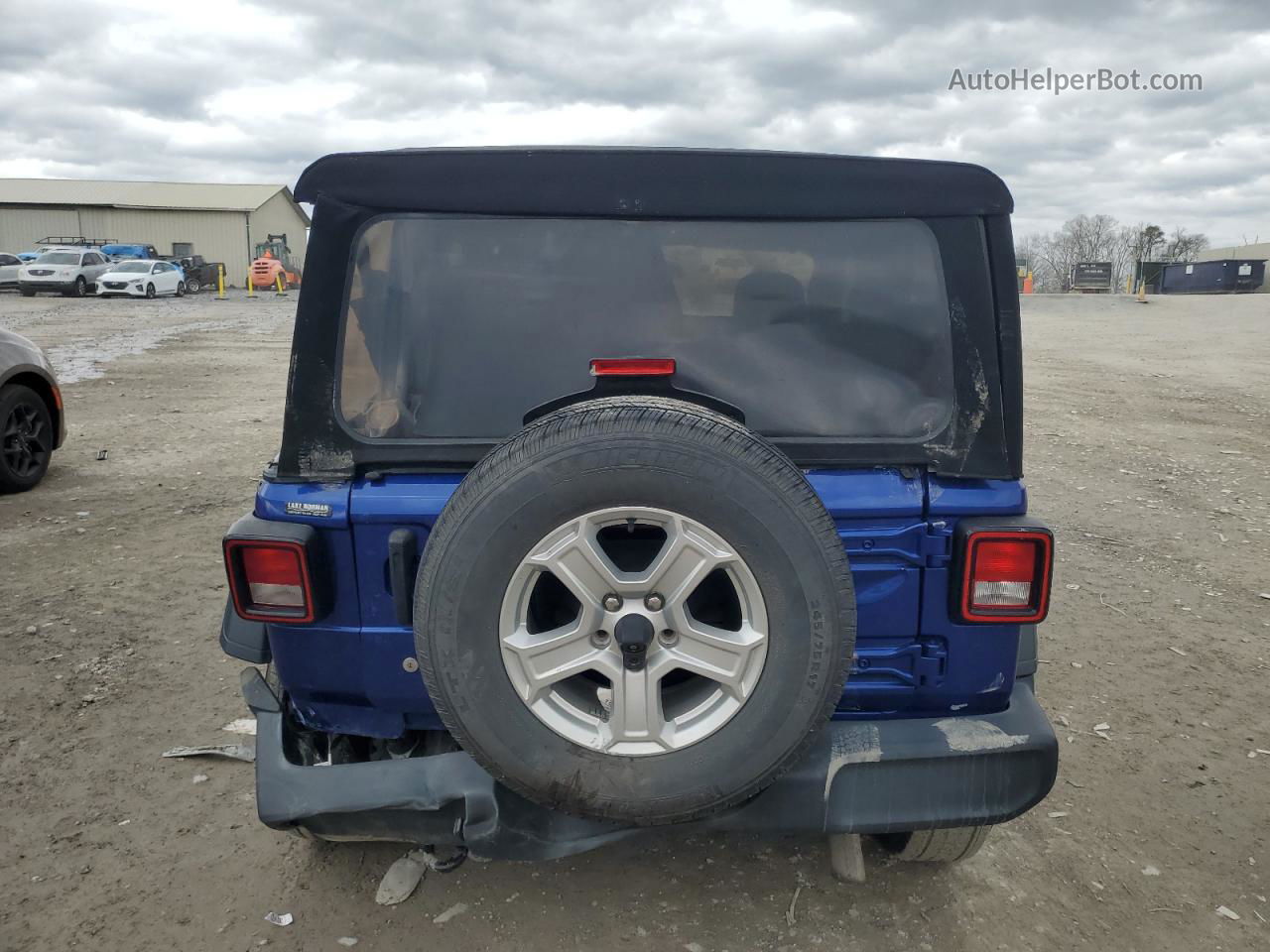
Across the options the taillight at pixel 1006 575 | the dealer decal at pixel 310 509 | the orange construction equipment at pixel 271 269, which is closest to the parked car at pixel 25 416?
the dealer decal at pixel 310 509

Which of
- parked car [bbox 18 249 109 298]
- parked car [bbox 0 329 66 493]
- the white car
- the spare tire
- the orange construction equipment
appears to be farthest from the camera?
the orange construction equipment

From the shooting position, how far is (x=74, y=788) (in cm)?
324

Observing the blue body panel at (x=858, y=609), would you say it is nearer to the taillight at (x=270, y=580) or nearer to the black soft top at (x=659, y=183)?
the taillight at (x=270, y=580)

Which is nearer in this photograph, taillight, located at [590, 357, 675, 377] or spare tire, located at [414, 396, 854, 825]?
spare tire, located at [414, 396, 854, 825]

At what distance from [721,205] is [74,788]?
9.60 feet

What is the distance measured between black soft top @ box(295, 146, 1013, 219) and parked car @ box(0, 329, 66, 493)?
19.1 feet

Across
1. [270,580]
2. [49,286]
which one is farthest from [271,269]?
[270,580]

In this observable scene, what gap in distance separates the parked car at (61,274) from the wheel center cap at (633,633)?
3496cm

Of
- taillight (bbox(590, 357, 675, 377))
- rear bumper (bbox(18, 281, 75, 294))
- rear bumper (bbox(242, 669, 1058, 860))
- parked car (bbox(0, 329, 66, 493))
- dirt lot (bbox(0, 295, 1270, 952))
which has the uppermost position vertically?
rear bumper (bbox(18, 281, 75, 294))

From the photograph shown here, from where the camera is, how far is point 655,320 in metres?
2.35

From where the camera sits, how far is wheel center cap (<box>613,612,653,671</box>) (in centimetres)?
199

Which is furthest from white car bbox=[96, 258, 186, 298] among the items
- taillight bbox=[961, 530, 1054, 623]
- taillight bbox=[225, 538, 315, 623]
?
taillight bbox=[961, 530, 1054, 623]

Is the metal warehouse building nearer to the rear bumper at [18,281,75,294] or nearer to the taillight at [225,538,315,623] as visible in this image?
the rear bumper at [18,281,75,294]

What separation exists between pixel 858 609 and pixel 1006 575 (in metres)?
0.36
